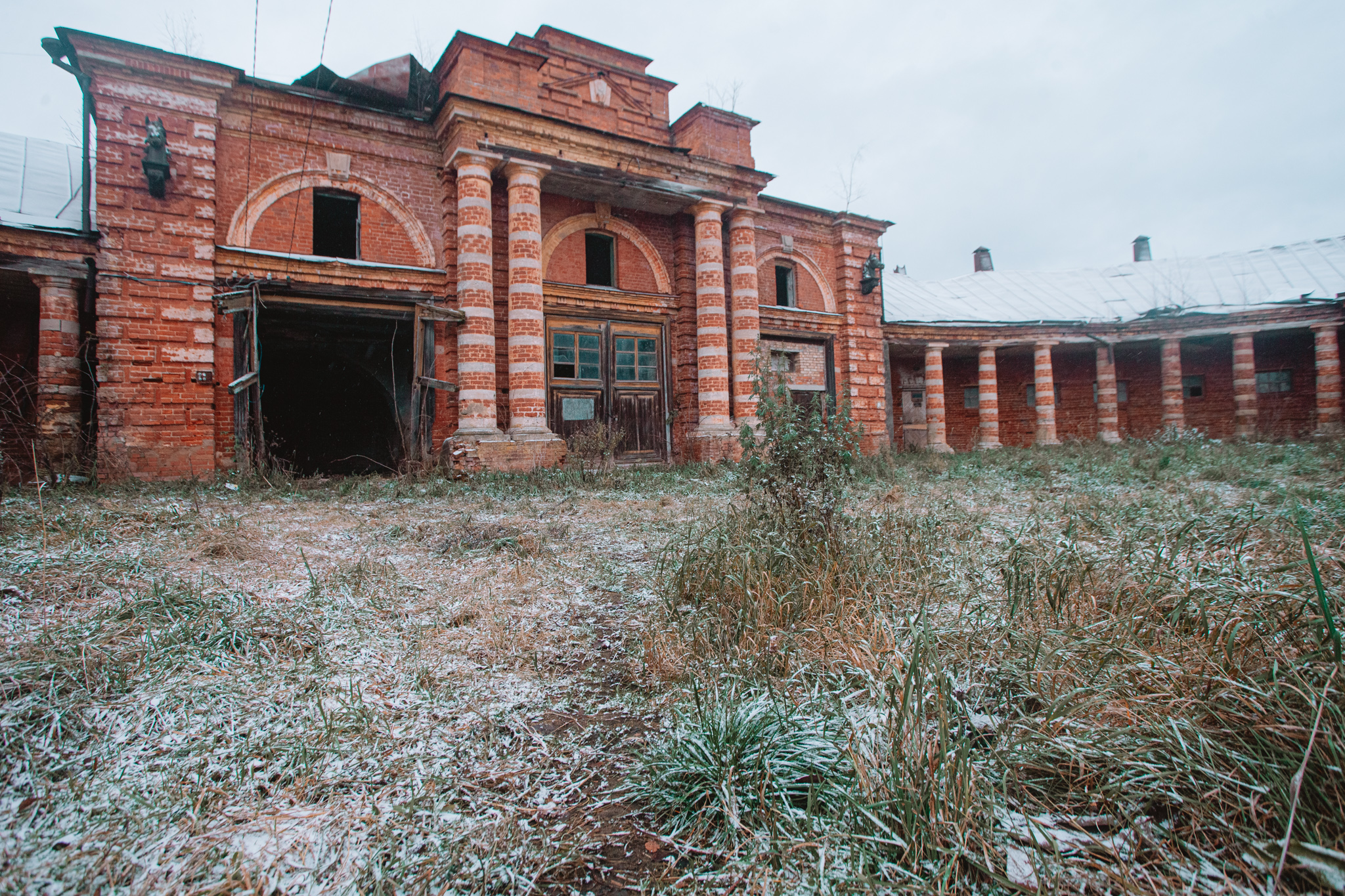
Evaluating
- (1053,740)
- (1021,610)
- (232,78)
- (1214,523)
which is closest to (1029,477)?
(1214,523)

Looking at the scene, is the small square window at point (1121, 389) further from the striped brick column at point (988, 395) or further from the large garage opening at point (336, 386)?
the large garage opening at point (336, 386)

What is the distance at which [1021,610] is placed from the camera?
114 inches

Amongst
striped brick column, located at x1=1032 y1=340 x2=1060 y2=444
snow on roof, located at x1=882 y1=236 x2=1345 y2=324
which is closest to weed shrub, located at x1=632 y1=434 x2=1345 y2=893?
snow on roof, located at x1=882 y1=236 x2=1345 y2=324

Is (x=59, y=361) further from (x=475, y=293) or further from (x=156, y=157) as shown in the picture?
(x=475, y=293)

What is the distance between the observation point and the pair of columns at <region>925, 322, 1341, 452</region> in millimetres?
18594

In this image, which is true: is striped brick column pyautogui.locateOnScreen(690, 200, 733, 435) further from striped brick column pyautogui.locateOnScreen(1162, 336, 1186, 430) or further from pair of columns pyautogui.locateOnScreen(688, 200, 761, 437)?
striped brick column pyautogui.locateOnScreen(1162, 336, 1186, 430)

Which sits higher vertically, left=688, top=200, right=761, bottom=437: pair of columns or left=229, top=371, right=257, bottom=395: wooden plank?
left=688, top=200, right=761, bottom=437: pair of columns

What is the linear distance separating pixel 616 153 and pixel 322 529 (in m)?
9.53

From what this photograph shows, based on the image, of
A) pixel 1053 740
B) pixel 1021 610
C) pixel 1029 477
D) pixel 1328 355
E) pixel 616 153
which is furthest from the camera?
pixel 1328 355

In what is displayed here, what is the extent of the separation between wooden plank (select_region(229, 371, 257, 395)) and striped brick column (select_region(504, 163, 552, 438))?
398cm

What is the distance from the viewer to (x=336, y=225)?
1101 cm

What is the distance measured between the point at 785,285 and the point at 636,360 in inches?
207

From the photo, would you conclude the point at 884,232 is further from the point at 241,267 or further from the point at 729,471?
the point at 241,267

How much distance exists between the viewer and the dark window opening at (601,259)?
1322cm
